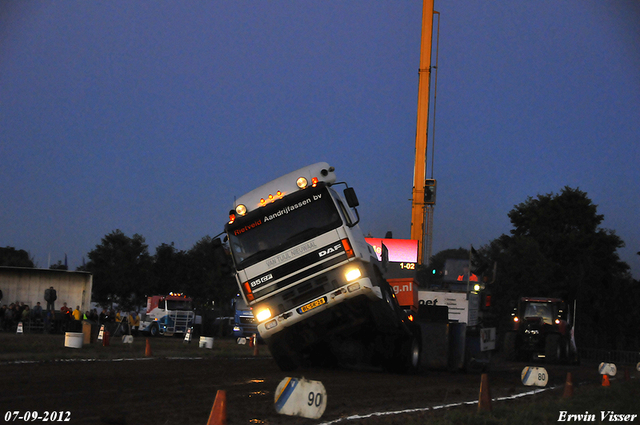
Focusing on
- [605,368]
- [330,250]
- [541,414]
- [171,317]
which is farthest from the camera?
[171,317]

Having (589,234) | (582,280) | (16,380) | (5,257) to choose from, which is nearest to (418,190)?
(582,280)

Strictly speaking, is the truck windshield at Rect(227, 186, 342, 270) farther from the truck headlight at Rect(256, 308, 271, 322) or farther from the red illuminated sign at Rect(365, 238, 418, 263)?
the red illuminated sign at Rect(365, 238, 418, 263)

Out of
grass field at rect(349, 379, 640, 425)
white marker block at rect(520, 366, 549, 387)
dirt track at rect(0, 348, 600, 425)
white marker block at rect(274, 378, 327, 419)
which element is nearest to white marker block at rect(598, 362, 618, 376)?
dirt track at rect(0, 348, 600, 425)

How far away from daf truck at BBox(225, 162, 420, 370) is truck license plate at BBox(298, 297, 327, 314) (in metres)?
0.02

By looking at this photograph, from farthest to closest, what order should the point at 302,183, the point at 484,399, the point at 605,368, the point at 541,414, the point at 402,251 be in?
the point at 402,251
the point at 605,368
the point at 302,183
the point at 484,399
the point at 541,414

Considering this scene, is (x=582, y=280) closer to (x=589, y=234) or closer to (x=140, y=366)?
(x=589, y=234)

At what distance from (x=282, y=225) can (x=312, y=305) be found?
163cm

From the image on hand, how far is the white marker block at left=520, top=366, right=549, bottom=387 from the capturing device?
13.6m

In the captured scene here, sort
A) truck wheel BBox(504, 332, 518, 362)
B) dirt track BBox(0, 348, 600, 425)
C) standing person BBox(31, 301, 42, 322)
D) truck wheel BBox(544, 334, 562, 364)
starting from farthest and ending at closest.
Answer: standing person BBox(31, 301, 42, 322)
truck wheel BBox(504, 332, 518, 362)
truck wheel BBox(544, 334, 562, 364)
dirt track BBox(0, 348, 600, 425)

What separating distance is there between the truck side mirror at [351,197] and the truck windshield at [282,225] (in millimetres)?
312

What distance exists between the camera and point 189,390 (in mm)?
10641

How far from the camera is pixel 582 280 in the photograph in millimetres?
49625

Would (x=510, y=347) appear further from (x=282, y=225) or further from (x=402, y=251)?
(x=282, y=225)

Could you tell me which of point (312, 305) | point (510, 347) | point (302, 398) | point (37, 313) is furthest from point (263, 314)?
point (37, 313)
